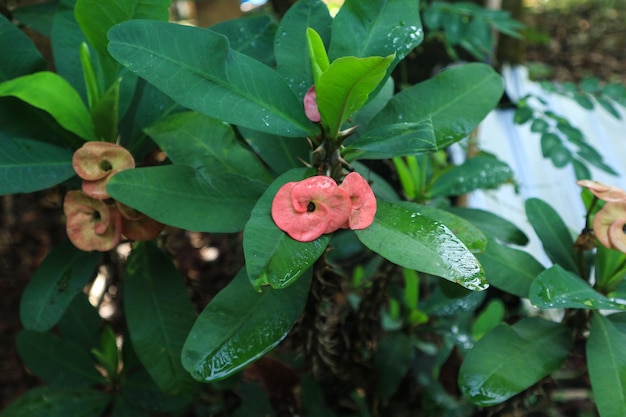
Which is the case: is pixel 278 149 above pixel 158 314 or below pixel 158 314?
above

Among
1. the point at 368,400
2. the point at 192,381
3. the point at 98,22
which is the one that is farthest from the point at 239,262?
the point at 98,22

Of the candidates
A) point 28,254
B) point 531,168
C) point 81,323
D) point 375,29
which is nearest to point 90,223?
point 81,323

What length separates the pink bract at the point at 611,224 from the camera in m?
0.77

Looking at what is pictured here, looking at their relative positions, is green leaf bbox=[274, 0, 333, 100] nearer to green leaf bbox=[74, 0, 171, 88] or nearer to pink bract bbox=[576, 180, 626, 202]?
green leaf bbox=[74, 0, 171, 88]

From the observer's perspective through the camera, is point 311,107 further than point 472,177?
No

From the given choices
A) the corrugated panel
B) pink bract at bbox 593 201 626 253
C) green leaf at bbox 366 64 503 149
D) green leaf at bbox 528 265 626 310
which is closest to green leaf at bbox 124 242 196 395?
green leaf at bbox 366 64 503 149

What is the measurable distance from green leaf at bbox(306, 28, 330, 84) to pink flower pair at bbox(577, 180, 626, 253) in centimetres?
42

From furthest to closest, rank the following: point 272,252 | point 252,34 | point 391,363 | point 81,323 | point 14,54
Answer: point 391,363 < point 81,323 < point 252,34 < point 14,54 < point 272,252

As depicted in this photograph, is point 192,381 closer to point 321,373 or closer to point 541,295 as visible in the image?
point 321,373

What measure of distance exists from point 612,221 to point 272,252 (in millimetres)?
482

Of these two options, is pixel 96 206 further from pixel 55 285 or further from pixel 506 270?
pixel 506 270

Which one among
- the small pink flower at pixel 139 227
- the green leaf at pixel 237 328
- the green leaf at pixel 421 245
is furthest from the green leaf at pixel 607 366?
the small pink flower at pixel 139 227

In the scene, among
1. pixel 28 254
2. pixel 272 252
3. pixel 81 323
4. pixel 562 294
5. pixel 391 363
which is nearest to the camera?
pixel 272 252

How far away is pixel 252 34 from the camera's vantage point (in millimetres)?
955
